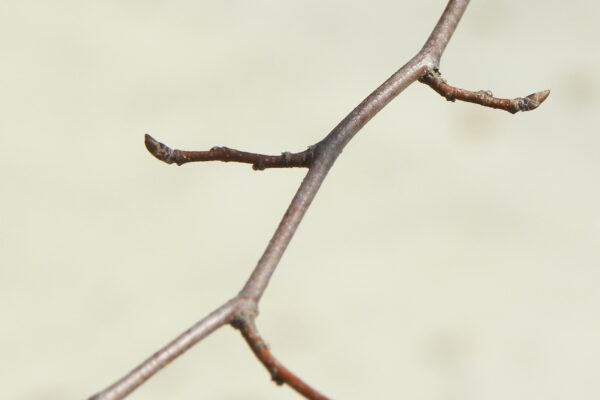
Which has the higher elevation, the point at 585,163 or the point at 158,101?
the point at 158,101

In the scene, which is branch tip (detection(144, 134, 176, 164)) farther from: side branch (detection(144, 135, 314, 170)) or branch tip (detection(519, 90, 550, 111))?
branch tip (detection(519, 90, 550, 111))

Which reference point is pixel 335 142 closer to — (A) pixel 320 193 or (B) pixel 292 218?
(B) pixel 292 218

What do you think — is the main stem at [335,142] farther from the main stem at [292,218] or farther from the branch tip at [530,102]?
the branch tip at [530,102]

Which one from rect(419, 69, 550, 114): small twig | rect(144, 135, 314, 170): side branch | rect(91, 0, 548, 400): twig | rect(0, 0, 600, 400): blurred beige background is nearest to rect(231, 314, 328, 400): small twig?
rect(91, 0, 548, 400): twig

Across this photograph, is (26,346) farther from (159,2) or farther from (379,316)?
(159,2)

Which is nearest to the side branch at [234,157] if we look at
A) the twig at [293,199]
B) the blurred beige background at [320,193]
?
the twig at [293,199]

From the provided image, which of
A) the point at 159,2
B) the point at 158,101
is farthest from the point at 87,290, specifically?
the point at 159,2

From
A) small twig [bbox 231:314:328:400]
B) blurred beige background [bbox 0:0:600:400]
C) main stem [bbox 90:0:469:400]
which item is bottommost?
small twig [bbox 231:314:328:400]
